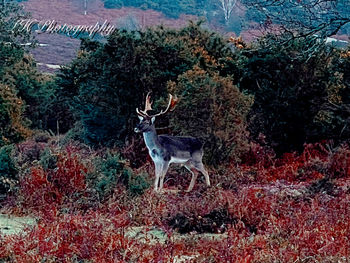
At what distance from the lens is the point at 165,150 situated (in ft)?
34.1

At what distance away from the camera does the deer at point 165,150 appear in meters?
10.3

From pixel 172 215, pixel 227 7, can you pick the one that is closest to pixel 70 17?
pixel 227 7

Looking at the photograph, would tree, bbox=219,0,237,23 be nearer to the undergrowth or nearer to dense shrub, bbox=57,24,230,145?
dense shrub, bbox=57,24,230,145

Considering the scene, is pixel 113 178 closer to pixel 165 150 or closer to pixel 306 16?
pixel 165 150

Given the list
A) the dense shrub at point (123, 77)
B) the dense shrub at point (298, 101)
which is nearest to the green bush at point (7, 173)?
the dense shrub at point (123, 77)

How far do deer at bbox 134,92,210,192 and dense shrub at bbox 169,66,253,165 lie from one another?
1.40m

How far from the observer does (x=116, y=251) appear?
6.32 meters

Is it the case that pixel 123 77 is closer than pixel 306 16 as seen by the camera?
No

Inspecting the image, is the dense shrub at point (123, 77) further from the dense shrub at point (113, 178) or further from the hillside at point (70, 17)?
the hillside at point (70, 17)

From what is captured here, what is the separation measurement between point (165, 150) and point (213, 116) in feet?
7.32

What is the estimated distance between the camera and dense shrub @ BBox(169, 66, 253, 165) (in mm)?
12273

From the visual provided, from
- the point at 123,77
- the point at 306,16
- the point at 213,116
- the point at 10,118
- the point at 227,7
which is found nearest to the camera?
the point at 306,16

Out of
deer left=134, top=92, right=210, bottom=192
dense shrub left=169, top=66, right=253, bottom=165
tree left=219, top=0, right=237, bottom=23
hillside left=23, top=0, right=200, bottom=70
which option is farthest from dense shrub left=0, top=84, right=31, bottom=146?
tree left=219, top=0, right=237, bottom=23

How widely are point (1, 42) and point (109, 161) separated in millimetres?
14548
